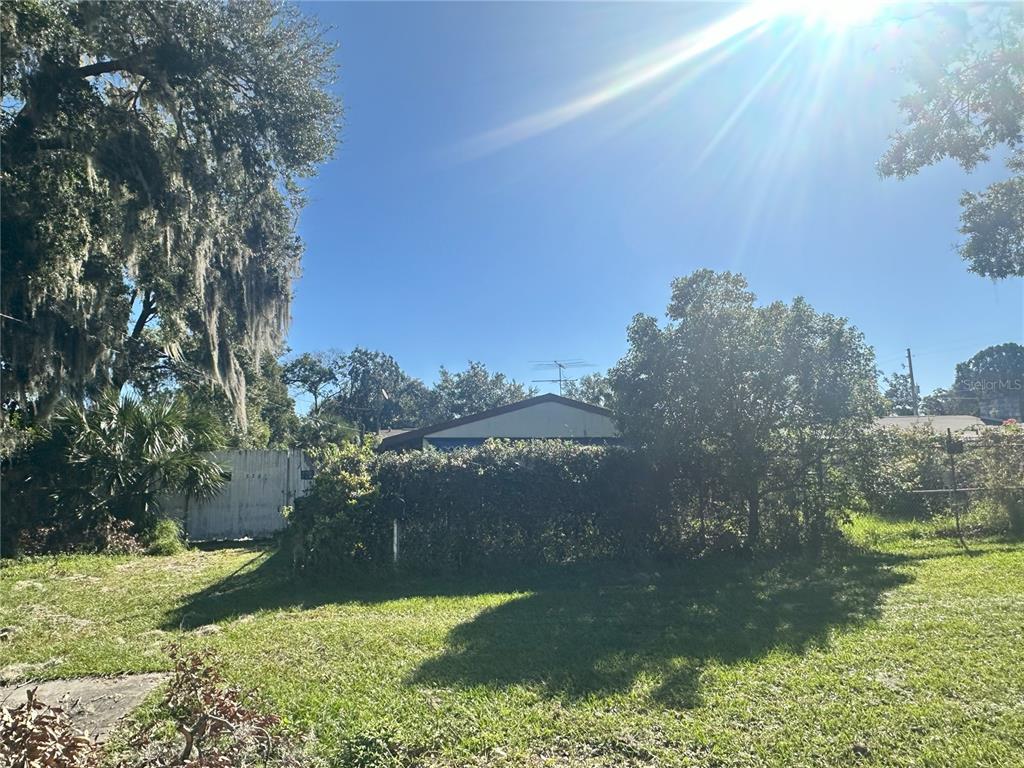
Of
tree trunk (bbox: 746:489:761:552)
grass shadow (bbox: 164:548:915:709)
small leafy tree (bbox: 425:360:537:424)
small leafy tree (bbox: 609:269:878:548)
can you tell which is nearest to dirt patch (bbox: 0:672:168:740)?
grass shadow (bbox: 164:548:915:709)

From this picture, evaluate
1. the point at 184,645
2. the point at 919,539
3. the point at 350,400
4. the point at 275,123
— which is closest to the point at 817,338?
the point at 919,539

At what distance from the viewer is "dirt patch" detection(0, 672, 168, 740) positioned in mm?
3363

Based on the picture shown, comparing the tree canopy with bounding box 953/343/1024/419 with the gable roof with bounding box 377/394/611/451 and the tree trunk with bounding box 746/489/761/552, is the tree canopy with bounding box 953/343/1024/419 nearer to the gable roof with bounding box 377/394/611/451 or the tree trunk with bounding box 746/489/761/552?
the gable roof with bounding box 377/394/611/451

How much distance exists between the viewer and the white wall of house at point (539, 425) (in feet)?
52.4

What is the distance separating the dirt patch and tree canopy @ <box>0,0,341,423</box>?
643 cm

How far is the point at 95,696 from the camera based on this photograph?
3.75m

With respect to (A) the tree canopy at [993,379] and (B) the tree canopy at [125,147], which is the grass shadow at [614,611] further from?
(A) the tree canopy at [993,379]

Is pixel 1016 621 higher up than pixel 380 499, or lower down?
lower down

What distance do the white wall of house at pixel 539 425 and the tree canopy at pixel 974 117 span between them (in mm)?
9309

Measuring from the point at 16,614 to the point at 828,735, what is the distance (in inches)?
287

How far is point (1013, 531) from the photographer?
8766 millimetres

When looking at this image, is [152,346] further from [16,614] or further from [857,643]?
[857,643]

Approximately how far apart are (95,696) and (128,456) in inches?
292

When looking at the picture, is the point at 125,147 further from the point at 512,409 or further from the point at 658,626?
the point at 512,409
